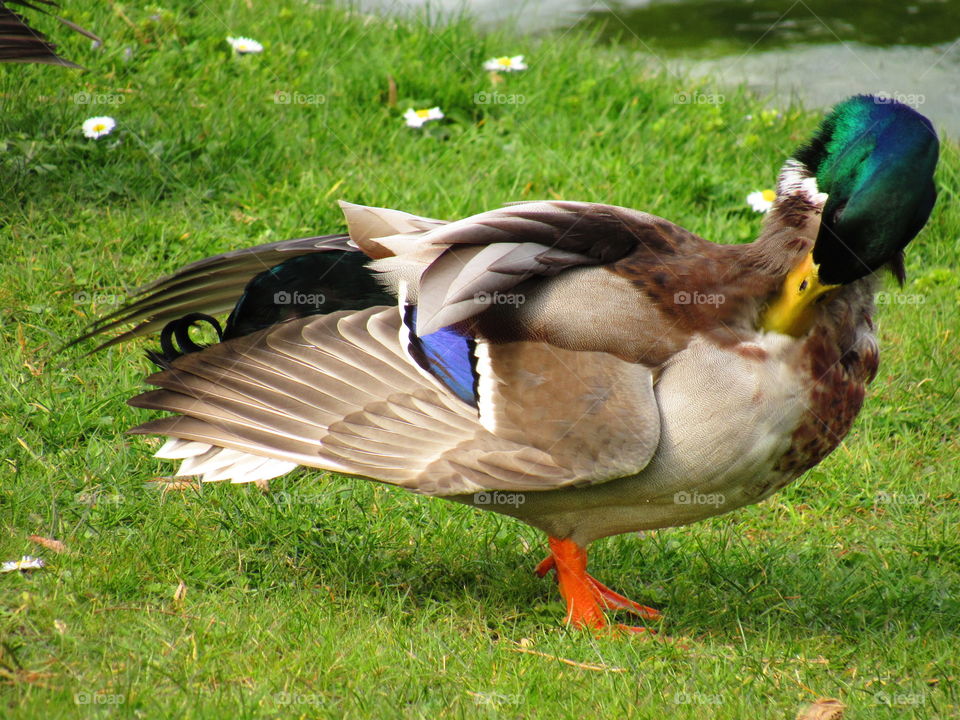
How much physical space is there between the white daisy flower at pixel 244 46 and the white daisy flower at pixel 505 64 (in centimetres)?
120

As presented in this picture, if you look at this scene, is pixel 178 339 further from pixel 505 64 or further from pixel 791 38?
pixel 791 38

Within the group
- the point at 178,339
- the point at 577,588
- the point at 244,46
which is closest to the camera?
the point at 577,588

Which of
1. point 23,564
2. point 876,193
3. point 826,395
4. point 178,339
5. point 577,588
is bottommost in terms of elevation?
point 577,588

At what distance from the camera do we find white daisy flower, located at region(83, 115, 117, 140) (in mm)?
5199

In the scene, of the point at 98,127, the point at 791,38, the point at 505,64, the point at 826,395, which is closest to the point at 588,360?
the point at 826,395

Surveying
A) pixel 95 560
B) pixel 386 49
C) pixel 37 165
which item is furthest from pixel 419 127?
pixel 95 560

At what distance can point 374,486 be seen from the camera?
4031 millimetres

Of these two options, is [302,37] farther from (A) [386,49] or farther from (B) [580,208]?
(B) [580,208]

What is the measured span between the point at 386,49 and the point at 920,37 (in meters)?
3.45

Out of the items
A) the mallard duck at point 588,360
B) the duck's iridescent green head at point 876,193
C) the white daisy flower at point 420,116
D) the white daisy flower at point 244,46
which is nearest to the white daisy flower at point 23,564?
the mallard duck at point 588,360

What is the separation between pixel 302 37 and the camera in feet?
20.2

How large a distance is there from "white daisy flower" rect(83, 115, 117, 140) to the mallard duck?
2.38 m

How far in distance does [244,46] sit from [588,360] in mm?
3640

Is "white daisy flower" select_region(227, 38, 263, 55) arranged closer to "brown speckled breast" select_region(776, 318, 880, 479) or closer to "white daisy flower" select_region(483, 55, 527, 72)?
"white daisy flower" select_region(483, 55, 527, 72)
